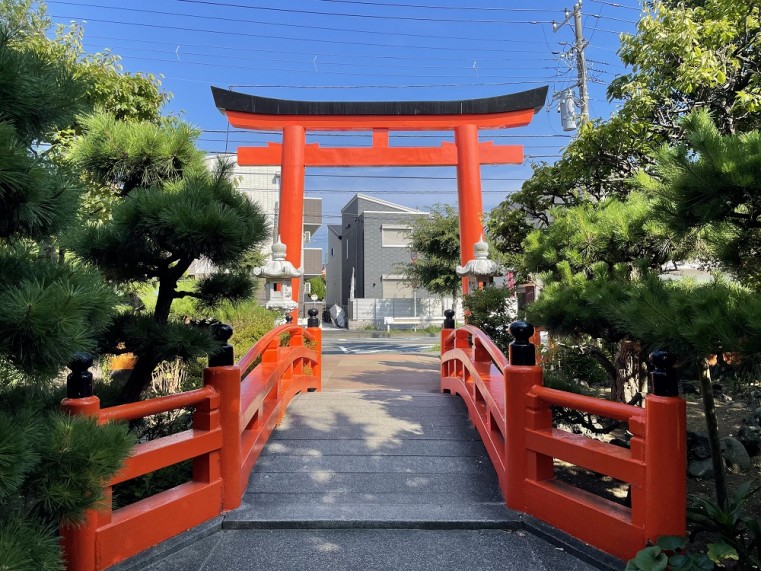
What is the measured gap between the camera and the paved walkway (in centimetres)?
271

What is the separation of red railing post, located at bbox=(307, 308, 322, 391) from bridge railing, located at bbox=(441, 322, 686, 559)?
3364 mm

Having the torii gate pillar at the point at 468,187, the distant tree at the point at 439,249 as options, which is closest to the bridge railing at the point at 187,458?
the torii gate pillar at the point at 468,187

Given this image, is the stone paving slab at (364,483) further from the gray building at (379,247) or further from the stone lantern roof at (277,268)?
the gray building at (379,247)

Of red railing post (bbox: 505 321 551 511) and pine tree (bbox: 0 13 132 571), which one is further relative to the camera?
red railing post (bbox: 505 321 551 511)

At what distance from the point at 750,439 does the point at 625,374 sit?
113 cm

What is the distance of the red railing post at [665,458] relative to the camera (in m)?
2.36

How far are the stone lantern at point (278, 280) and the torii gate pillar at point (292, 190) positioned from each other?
205 centimetres

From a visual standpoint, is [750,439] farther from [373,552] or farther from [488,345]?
[373,552]

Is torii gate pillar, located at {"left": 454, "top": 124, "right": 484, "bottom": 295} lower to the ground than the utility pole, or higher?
lower

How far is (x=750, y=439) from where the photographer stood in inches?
190

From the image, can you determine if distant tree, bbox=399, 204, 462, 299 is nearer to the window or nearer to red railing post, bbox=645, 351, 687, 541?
the window

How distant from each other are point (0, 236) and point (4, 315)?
36 centimetres

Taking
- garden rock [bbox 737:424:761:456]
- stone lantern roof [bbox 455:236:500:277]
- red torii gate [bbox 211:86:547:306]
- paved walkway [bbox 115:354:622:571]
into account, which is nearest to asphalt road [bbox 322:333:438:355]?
red torii gate [bbox 211:86:547:306]

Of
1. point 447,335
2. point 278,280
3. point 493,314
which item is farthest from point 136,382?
point 278,280
